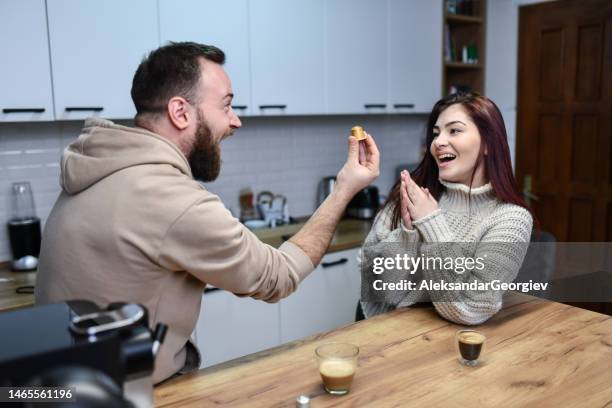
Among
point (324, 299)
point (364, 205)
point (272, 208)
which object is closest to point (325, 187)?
point (364, 205)

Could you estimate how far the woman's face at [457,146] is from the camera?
1.82 metres

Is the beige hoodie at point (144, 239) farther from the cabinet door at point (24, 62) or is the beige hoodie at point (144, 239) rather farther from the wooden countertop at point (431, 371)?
the cabinet door at point (24, 62)

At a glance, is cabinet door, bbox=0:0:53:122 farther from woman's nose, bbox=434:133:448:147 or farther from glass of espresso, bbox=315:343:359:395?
glass of espresso, bbox=315:343:359:395

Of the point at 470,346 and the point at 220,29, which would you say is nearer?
the point at 470,346

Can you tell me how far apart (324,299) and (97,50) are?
1.62 m

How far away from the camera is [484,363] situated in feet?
4.45

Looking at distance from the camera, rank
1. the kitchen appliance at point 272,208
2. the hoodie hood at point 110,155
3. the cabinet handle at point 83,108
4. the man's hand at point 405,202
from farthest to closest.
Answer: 1. the kitchen appliance at point 272,208
2. the cabinet handle at point 83,108
3. the man's hand at point 405,202
4. the hoodie hood at point 110,155

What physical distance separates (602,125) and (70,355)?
3501 mm

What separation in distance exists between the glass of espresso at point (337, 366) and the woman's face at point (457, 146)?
31.6 inches

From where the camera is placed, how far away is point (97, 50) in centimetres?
244

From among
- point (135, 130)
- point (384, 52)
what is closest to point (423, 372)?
point (135, 130)

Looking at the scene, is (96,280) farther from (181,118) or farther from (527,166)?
(527,166)

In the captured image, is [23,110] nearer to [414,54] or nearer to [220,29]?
[220,29]

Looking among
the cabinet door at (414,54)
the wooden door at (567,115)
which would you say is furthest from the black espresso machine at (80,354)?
the wooden door at (567,115)
